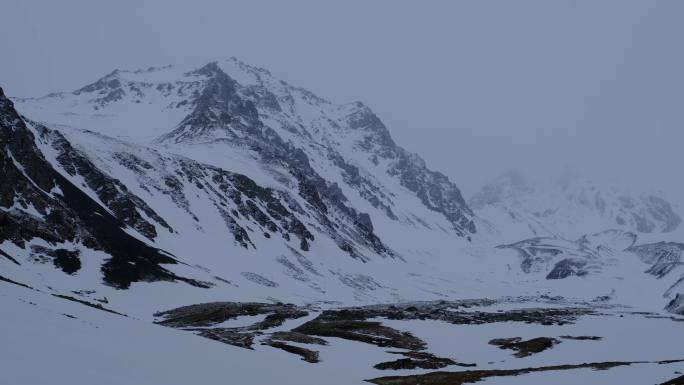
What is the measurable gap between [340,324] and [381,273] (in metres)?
117

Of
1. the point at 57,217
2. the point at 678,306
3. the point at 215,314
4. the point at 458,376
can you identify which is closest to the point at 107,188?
the point at 57,217

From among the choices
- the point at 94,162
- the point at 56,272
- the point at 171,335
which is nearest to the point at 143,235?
the point at 94,162

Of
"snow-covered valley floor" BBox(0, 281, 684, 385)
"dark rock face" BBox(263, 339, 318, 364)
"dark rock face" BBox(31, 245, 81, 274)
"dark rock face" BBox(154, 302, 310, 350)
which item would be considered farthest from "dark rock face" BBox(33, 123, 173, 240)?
"dark rock face" BBox(263, 339, 318, 364)

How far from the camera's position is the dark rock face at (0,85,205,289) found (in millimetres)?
74312

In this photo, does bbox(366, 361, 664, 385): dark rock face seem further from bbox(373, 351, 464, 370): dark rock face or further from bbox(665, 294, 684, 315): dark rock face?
bbox(665, 294, 684, 315): dark rock face

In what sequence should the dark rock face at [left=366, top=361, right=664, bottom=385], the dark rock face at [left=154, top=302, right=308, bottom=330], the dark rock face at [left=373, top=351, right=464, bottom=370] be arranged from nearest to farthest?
the dark rock face at [left=366, top=361, right=664, bottom=385]
the dark rock face at [left=373, top=351, right=464, bottom=370]
the dark rock face at [left=154, top=302, right=308, bottom=330]

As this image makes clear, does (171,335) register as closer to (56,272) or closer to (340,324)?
(340,324)

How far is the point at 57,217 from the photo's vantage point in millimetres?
79812

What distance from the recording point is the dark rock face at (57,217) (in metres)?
74.3

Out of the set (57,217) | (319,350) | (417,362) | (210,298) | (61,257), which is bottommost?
(417,362)

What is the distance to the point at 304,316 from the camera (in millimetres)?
77125

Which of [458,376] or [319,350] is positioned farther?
[319,350]

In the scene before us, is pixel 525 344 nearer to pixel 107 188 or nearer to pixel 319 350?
pixel 319 350

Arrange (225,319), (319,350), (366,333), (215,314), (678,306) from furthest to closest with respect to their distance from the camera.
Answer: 1. (678,306)
2. (215,314)
3. (225,319)
4. (366,333)
5. (319,350)
